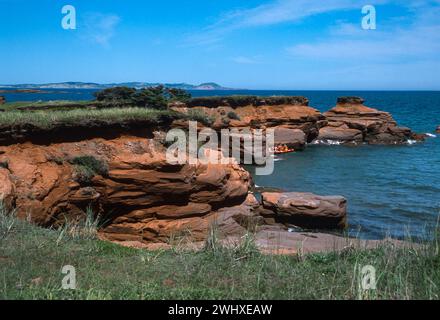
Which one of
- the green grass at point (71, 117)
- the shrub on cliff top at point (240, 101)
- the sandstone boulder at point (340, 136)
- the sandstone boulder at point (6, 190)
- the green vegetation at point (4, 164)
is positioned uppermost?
the shrub on cliff top at point (240, 101)

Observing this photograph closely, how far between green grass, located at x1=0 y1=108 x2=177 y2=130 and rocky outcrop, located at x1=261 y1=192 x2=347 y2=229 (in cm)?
489

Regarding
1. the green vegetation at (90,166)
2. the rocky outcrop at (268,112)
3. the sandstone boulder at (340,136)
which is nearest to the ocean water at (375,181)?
the rocky outcrop at (268,112)

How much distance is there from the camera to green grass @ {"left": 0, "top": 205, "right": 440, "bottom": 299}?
5.09m

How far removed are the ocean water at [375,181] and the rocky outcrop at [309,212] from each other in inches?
30.2

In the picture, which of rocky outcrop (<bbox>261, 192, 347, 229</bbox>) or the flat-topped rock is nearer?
rocky outcrop (<bbox>261, 192, 347, 229</bbox>)

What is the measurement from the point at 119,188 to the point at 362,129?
34.3 meters

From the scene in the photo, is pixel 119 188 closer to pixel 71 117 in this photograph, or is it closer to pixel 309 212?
pixel 71 117

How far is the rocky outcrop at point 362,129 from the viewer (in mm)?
41312

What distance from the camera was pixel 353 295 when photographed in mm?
4949

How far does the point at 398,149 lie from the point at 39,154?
31.5 metres

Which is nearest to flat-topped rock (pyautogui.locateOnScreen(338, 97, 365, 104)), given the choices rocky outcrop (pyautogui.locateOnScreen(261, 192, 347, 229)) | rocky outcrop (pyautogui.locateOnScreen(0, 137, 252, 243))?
rocky outcrop (pyautogui.locateOnScreen(261, 192, 347, 229))

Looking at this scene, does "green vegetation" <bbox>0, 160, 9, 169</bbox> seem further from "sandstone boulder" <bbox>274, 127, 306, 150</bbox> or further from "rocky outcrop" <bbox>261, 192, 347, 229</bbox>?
"sandstone boulder" <bbox>274, 127, 306, 150</bbox>

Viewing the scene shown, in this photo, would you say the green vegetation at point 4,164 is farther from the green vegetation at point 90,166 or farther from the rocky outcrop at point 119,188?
the green vegetation at point 90,166

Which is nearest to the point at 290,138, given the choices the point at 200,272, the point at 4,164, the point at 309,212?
the point at 309,212
